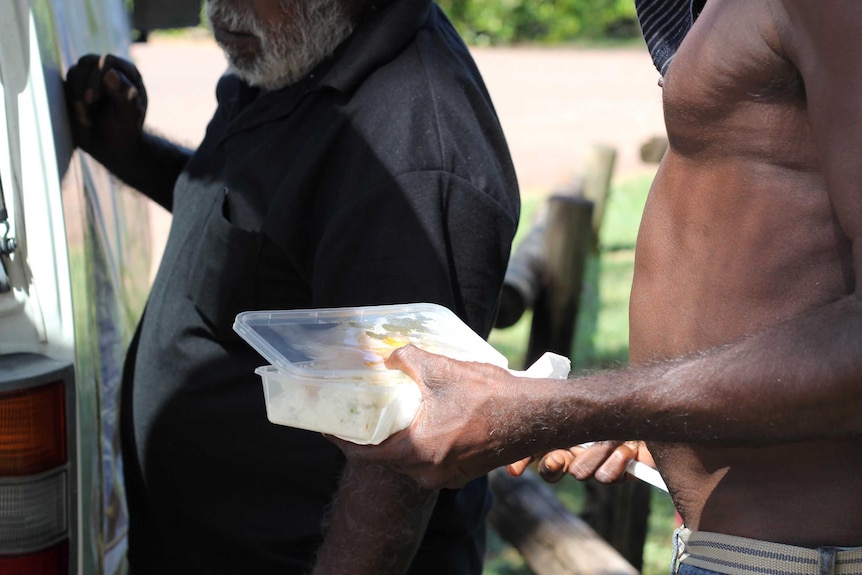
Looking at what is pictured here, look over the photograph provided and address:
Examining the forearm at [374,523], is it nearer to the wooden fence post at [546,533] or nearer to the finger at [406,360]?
the finger at [406,360]

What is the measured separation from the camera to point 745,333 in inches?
52.3

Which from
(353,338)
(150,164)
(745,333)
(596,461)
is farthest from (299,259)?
(150,164)

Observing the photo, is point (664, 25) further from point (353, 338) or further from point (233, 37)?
point (233, 37)

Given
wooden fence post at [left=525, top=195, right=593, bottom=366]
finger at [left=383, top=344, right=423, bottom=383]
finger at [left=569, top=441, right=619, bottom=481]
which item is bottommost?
wooden fence post at [left=525, top=195, right=593, bottom=366]

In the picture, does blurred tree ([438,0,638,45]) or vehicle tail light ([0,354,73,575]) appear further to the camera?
blurred tree ([438,0,638,45])

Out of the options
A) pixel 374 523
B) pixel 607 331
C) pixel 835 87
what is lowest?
pixel 607 331

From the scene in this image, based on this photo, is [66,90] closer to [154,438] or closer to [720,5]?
[154,438]

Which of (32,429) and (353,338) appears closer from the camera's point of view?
(353,338)

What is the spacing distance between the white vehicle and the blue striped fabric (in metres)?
1.04

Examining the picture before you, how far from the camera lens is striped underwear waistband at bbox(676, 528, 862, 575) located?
1312 millimetres

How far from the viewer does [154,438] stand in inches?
83.9

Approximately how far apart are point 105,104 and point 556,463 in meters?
1.47

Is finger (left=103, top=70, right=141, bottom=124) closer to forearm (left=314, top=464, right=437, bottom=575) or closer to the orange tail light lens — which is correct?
the orange tail light lens

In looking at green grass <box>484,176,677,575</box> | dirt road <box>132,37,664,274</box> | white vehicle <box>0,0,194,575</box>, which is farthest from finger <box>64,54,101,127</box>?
dirt road <box>132,37,664,274</box>
